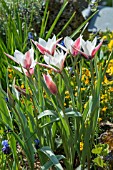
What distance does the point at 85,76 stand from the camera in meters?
3.51

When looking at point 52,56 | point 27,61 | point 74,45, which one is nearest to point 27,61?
point 27,61

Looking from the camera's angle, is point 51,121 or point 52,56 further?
point 51,121

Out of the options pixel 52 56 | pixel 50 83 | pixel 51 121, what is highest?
pixel 52 56

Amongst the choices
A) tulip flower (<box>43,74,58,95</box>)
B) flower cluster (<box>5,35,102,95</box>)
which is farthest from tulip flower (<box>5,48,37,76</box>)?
tulip flower (<box>43,74,58,95</box>)

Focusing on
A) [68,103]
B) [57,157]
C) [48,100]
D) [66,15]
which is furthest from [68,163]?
[66,15]

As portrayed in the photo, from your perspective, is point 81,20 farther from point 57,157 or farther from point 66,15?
point 57,157

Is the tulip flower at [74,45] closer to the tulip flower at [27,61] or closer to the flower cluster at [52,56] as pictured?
the flower cluster at [52,56]

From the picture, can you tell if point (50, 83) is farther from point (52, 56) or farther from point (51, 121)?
point (51, 121)

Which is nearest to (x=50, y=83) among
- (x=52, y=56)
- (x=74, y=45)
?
(x=52, y=56)

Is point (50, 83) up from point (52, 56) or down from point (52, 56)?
down

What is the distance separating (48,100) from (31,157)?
0.30 m

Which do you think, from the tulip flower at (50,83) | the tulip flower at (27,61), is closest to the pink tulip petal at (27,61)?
the tulip flower at (27,61)

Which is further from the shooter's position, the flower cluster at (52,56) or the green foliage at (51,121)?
the green foliage at (51,121)

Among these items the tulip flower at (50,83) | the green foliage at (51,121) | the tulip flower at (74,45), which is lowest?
the green foliage at (51,121)
